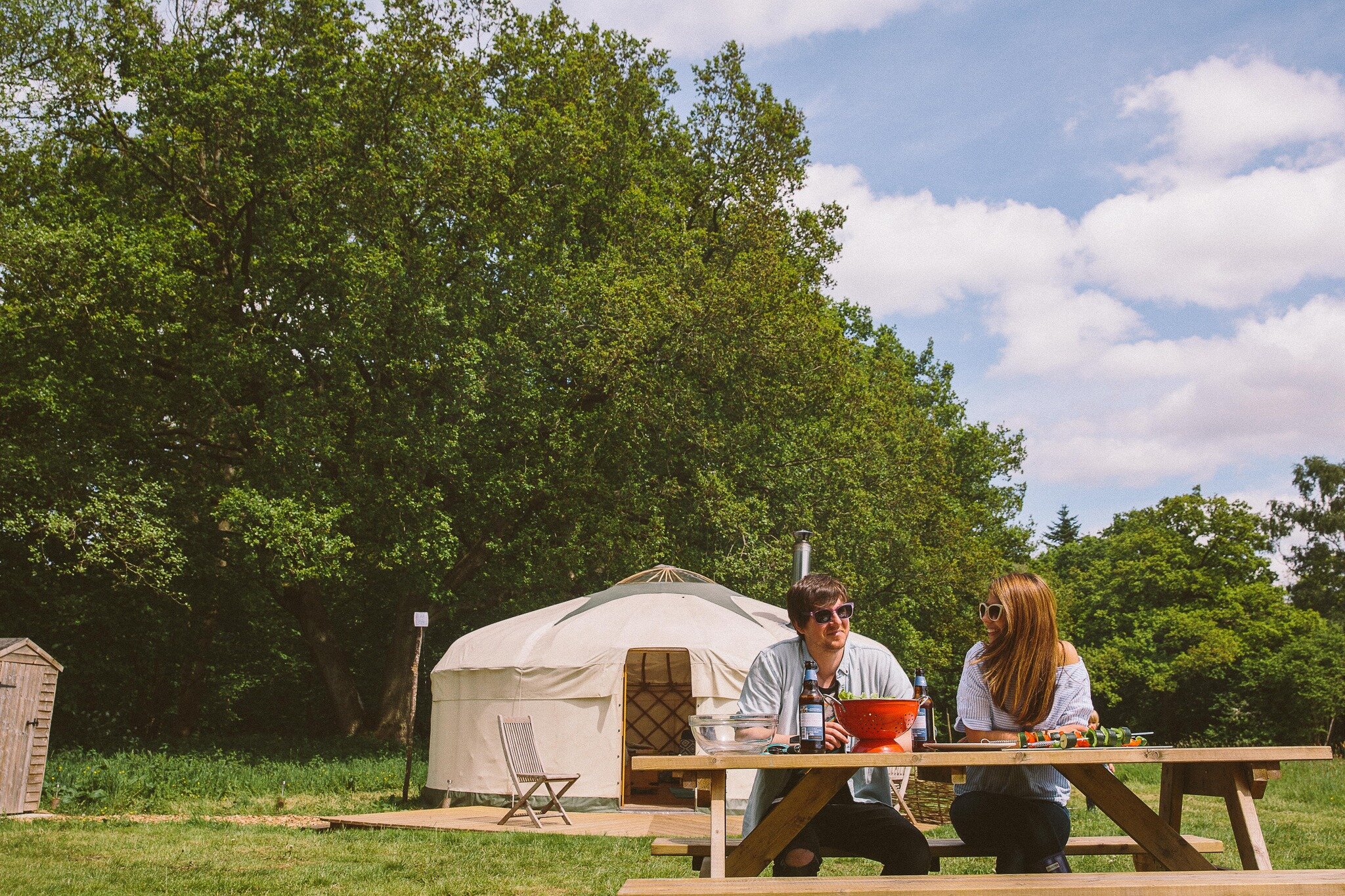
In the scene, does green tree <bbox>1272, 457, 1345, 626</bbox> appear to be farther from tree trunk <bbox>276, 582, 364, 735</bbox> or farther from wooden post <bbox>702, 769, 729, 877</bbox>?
wooden post <bbox>702, 769, 729, 877</bbox>

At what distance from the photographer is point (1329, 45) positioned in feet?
24.9

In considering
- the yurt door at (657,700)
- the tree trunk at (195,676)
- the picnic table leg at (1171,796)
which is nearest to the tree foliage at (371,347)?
the tree trunk at (195,676)

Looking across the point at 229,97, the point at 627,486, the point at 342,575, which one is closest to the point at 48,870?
the point at 342,575

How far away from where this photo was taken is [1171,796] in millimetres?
3273

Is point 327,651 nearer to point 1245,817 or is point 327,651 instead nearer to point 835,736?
point 835,736

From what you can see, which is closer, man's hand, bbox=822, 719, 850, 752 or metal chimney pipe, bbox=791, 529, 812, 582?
man's hand, bbox=822, 719, 850, 752

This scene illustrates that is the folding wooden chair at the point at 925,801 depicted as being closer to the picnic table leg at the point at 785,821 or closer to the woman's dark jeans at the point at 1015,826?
the woman's dark jeans at the point at 1015,826

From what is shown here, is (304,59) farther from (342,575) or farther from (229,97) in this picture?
(342,575)

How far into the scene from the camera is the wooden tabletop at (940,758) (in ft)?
8.19

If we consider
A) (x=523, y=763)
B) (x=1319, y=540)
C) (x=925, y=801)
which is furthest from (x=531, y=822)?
(x=1319, y=540)

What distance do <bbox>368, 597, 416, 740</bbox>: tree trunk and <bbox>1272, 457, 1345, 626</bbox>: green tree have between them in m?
25.9

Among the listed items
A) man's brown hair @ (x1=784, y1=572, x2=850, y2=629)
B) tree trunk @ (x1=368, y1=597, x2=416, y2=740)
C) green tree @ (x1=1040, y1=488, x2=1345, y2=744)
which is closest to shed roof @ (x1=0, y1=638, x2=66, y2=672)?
tree trunk @ (x1=368, y1=597, x2=416, y2=740)

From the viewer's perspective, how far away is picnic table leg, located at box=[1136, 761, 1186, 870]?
3.26 metres

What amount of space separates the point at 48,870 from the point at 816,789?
501 cm
